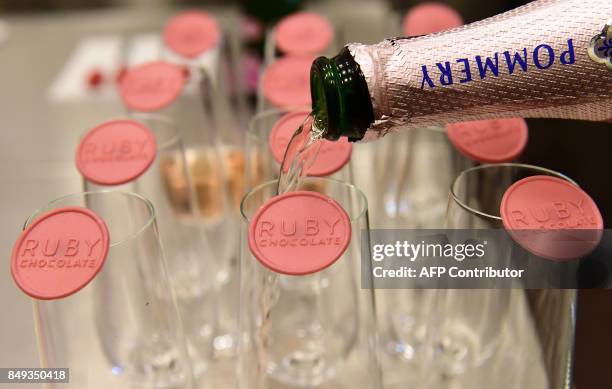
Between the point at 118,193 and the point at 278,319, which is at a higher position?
the point at 118,193

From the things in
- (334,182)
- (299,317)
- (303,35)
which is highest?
(303,35)

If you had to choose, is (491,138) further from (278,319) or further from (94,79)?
(94,79)

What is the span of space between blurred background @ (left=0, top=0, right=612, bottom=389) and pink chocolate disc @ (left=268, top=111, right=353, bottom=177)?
0.26 ft

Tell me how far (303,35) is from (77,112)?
1.57ft

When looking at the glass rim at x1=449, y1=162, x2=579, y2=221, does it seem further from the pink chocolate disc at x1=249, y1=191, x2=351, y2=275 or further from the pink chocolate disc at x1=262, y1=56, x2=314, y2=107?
the pink chocolate disc at x1=262, y1=56, x2=314, y2=107

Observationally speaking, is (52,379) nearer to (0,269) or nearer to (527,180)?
(0,269)

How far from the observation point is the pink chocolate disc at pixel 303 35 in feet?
2.29

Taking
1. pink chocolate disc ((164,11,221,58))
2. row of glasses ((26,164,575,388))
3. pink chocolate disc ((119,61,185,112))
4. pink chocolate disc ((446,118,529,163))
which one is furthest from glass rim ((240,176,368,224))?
pink chocolate disc ((164,11,221,58))

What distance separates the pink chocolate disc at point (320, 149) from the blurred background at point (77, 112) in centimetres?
8

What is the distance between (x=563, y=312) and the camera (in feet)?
1.36

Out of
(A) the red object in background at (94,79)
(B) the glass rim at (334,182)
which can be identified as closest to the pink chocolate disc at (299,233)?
(B) the glass rim at (334,182)

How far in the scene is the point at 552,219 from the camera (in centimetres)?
39

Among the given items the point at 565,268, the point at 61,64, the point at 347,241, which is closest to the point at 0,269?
the point at 347,241

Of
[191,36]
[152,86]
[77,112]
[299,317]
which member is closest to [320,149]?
[299,317]
